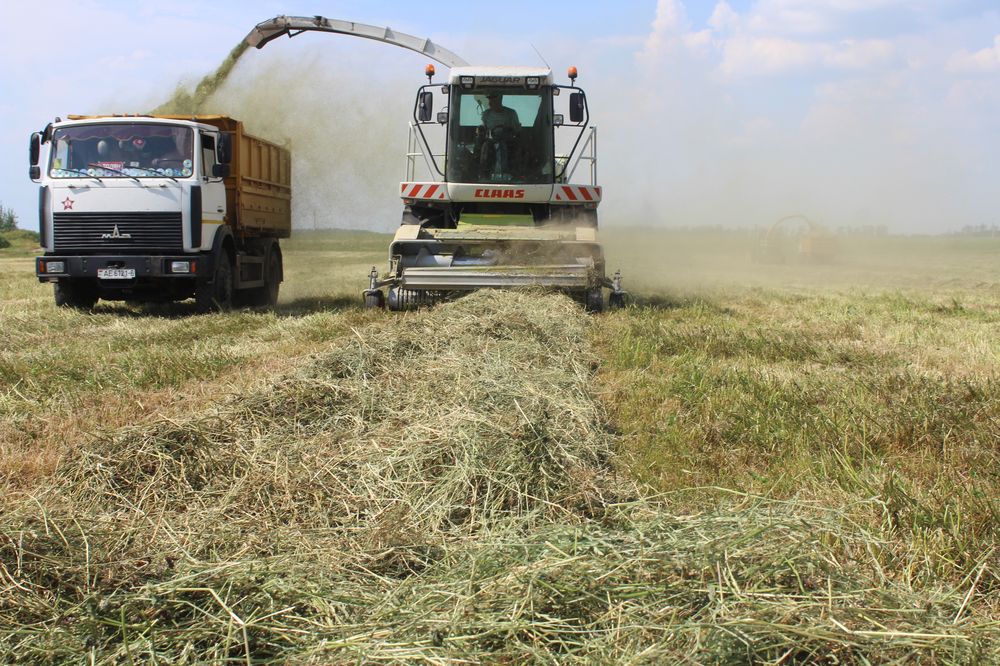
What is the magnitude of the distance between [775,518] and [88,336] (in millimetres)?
7711

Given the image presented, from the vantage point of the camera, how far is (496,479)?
304 cm

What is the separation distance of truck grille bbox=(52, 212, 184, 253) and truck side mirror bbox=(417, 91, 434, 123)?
3.31m

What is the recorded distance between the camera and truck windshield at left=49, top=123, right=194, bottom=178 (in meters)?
10.3

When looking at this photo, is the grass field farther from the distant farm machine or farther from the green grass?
the distant farm machine

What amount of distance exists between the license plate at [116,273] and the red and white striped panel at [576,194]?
217 inches

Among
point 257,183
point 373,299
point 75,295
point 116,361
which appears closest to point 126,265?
point 75,295

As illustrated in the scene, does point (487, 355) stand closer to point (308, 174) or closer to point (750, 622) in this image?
point (750, 622)

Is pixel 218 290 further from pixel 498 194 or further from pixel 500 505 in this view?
pixel 500 505

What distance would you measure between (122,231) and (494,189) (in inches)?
189

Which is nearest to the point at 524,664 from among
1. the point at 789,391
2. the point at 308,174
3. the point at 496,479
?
the point at 496,479

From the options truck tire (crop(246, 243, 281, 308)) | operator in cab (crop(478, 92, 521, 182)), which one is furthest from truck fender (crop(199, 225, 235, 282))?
operator in cab (crop(478, 92, 521, 182))

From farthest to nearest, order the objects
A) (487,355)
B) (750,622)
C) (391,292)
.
Answer: (391,292) → (487,355) → (750,622)

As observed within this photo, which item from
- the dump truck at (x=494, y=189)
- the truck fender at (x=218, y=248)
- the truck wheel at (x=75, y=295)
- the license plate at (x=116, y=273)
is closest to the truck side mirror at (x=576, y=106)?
the dump truck at (x=494, y=189)

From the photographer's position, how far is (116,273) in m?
10.2
